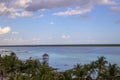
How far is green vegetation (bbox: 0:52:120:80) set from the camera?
199ft

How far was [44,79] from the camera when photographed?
5181 cm

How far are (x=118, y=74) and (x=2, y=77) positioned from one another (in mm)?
40420

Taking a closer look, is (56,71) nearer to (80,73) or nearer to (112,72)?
(80,73)

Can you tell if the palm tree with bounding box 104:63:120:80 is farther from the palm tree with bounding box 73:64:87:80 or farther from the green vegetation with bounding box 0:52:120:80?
the palm tree with bounding box 73:64:87:80

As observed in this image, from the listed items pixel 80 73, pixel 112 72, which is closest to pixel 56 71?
pixel 80 73

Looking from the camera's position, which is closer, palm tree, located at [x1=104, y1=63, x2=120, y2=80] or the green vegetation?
the green vegetation

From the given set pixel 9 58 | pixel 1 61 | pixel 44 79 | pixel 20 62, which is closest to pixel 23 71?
pixel 20 62

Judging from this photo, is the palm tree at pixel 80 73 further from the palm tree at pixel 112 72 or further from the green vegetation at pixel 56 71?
the palm tree at pixel 112 72

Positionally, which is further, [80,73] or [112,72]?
[80,73]

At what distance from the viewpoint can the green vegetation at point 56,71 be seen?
6054cm

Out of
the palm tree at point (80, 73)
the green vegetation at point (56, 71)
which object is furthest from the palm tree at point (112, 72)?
the palm tree at point (80, 73)

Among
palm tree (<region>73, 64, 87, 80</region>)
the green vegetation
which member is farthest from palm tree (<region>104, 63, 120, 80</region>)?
palm tree (<region>73, 64, 87, 80</region>)

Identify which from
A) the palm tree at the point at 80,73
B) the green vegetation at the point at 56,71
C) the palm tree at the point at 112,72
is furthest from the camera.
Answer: the palm tree at the point at 80,73

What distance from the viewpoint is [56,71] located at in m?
74.6
